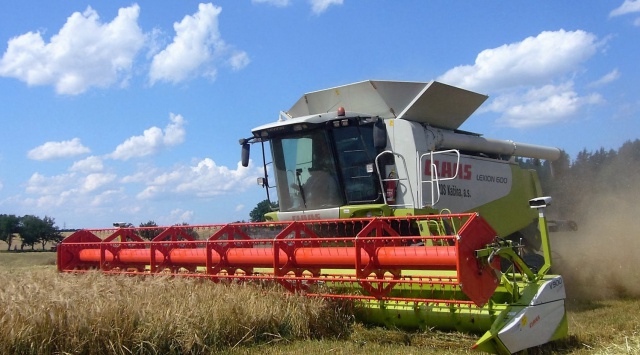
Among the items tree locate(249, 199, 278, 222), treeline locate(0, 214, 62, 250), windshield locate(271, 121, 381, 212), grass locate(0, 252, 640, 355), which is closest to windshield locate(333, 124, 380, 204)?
windshield locate(271, 121, 381, 212)

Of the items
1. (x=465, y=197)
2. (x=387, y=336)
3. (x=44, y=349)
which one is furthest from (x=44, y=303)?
(x=465, y=197)

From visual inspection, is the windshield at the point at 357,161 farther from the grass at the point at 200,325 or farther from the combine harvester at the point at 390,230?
the grass at the point at 200,325

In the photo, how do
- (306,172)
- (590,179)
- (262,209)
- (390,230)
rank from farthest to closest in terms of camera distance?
1. (590,179)
2. (262,209)
3. (306,172)
4. (390,230)

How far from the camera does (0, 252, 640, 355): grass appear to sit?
12.4ft

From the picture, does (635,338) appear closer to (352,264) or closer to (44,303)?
(352,264)

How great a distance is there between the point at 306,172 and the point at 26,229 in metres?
36.5

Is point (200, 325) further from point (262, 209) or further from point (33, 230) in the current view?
point (33, 230)

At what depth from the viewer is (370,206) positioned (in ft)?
21.1

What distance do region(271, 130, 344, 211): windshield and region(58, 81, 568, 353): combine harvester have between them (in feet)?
0.05

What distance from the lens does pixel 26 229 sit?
37.8m

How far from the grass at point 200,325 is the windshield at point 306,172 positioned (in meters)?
1.92

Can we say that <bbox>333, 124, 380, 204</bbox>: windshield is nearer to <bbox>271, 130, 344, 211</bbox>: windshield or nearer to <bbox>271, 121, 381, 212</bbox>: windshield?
<bbox>271, 121, 381, 212</bbox>: windshield

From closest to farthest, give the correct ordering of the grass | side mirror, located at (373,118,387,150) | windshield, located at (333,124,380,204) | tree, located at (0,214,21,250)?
the grass → side mirror, located at (373,118,387,150) → windshield, located at (333,124,380,204) → tree, located at (0,214,21,250)

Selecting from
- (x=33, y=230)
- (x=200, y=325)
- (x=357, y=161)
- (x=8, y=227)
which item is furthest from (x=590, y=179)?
(x=8, y=227)
